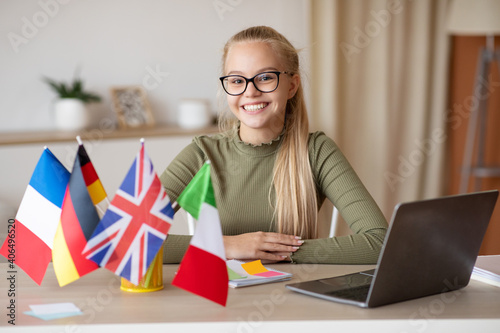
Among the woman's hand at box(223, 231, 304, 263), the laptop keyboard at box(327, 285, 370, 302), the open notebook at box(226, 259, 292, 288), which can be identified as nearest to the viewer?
the laptop keyboard at box(327, 285, 370, 302)

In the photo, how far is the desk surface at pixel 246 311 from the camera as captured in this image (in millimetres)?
1000

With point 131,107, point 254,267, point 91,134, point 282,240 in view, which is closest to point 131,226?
point 254,267

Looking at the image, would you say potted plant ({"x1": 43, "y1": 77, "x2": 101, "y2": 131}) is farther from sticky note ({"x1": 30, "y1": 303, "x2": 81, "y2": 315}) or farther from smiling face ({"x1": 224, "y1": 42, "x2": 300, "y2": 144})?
sticky note ({"x1": 30, "y1": 303, "x2": 81, "y2": 315})

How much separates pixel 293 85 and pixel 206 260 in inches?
36.7

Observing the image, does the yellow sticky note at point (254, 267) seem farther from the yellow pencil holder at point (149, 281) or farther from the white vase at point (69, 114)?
the white vase at point (69, 114)

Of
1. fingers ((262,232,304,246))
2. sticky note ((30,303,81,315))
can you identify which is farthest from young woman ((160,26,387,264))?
sticky note ((30,303,81,315))

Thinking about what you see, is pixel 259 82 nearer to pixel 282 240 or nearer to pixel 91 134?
pixel 282 240

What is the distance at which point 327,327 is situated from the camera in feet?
3.28

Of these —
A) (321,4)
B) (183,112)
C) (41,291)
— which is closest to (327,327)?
(41,291)

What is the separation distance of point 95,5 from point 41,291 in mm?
2452

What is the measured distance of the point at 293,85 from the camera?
6.16 feet

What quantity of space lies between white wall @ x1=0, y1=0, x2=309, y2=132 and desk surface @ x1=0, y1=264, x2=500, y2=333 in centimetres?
224

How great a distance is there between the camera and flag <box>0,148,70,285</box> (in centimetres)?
125

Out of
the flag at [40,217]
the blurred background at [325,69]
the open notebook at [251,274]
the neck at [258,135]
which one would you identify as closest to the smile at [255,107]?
the neck at [258,135]
